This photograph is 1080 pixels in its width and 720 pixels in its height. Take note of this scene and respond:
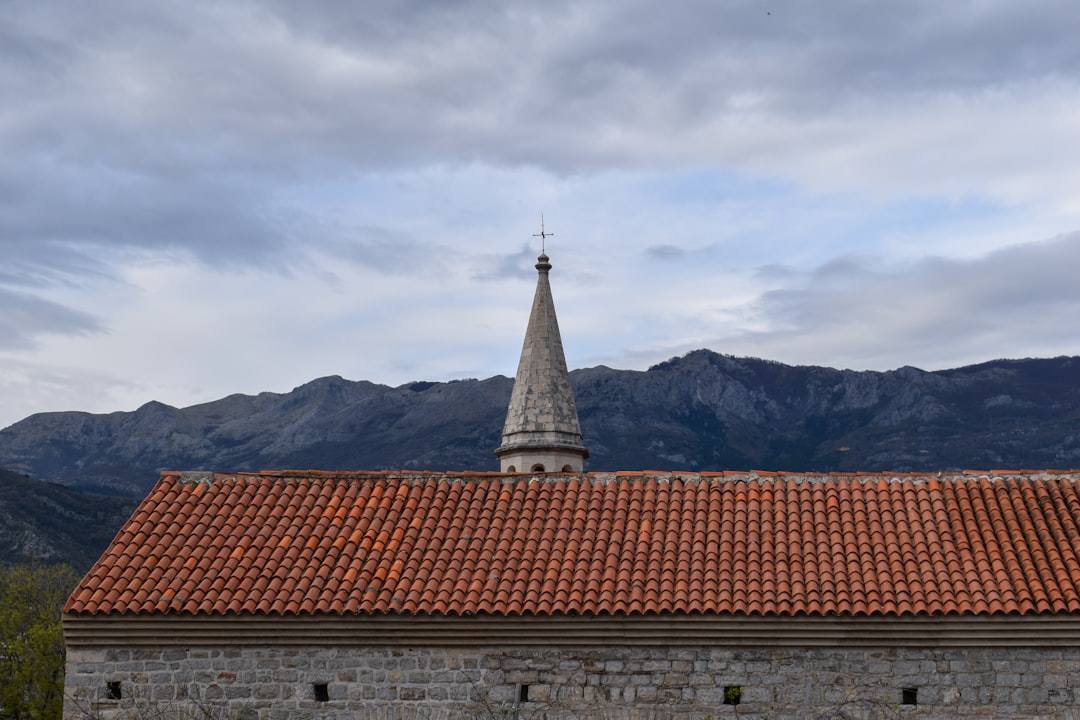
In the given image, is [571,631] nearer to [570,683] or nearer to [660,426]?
[570,683]

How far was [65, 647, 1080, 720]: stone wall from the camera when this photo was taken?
1437 cm

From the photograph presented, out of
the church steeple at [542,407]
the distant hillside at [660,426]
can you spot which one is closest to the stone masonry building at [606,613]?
the church steeple at [542,407]

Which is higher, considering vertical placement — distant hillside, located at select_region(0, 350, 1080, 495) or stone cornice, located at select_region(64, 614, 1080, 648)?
distant hillside, located at select_region(0, 350, 1080, 495)

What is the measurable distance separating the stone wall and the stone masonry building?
0.08 feet

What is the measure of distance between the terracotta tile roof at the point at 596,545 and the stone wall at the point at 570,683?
0.58m

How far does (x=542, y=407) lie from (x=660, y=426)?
11077 centimetres

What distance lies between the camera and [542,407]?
2427 cm

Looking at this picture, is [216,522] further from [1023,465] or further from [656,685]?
[1023,465]

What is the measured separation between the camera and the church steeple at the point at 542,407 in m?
24.1

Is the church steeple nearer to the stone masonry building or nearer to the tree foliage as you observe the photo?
the stone masonry building

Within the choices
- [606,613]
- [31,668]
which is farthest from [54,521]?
[606,613]

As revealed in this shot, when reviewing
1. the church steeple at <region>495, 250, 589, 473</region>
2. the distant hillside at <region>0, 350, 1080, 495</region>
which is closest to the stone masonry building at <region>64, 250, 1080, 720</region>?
the church steeple at <region>495, 250, 589, 473</region>

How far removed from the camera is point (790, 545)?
628 inches

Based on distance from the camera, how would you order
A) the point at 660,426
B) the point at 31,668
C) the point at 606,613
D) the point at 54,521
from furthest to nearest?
the point at 660,426
the point at 54,521
the point at 31,668
the point at 606,613
